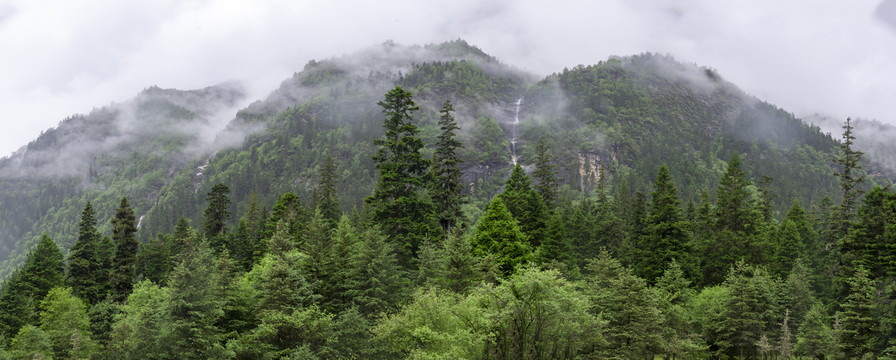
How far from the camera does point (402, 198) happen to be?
48000mm

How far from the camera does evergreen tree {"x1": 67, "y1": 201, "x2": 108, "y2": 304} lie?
6675 centimetres

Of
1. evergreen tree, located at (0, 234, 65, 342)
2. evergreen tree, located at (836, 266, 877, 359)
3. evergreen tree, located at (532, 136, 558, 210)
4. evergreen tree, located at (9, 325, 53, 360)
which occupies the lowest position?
evergreen tree, located at (9, 325, 53, 360)

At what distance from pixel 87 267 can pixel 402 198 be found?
148 feet

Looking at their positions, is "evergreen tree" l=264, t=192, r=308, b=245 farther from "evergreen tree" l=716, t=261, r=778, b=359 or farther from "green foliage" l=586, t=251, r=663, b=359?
"evergreen tree" l=716, t=261, r=778, b=359

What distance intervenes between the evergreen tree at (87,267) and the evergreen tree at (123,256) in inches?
86.7

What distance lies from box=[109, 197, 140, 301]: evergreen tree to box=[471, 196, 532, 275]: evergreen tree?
1798 inches

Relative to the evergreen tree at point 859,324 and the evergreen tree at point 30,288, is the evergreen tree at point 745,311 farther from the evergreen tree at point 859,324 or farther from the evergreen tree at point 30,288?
the evergreen tree at point 30,288

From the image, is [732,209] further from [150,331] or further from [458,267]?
[150,331]

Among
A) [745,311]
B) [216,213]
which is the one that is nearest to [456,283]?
[745,311]

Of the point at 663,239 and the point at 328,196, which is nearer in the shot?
the point at 663,239

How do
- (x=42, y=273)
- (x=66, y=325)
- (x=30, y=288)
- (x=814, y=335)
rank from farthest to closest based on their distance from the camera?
(x=42, y=273)
(x=30, y=288)
(x=66, y=325)
(x=814, y=335)

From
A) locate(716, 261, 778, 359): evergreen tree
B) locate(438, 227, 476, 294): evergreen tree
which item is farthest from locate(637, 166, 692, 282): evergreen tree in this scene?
locate(438, 227, 476, 294): evergreen tree

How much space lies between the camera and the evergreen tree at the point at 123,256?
66.6 meters

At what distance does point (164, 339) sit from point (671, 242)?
46.8 m
